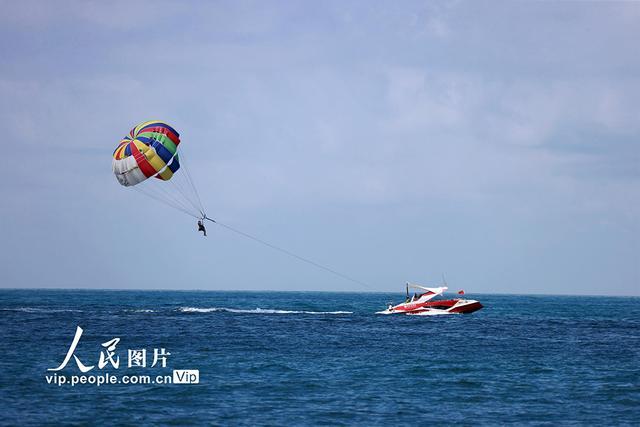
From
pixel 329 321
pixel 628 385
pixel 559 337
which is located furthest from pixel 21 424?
pixel 329 321

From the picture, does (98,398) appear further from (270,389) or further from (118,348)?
(118,348)

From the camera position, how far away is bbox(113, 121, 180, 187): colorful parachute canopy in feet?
159

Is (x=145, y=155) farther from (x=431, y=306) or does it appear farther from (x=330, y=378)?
(x=431, y=306)

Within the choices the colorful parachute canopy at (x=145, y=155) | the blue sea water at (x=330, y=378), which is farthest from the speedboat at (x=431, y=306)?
the colorful parachute canopy at (x=145, y=155)

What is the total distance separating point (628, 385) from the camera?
33.0 meters

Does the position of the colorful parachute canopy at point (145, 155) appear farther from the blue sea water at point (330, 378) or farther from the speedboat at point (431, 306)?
the speedboat at point (431, 306)

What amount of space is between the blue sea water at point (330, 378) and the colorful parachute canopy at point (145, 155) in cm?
1084

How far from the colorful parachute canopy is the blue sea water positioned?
10.8 m

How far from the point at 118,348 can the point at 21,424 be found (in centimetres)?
1844

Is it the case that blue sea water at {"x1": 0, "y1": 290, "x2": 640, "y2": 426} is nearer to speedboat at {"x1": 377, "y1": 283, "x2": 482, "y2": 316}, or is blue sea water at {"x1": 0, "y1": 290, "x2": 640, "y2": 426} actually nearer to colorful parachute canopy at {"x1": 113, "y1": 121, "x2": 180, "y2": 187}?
colorful parachute canopy at {"x1": 113, "y1": 121, "x2": 180, "y2": 187}

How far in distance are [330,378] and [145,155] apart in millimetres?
22173

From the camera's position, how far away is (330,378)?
110ft

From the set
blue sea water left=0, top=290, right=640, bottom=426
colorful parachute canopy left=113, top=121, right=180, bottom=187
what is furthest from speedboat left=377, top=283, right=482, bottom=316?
colorful parachute canopy left=113, top=121, right=180, bottom=187

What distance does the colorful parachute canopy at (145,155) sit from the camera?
4841 cm
